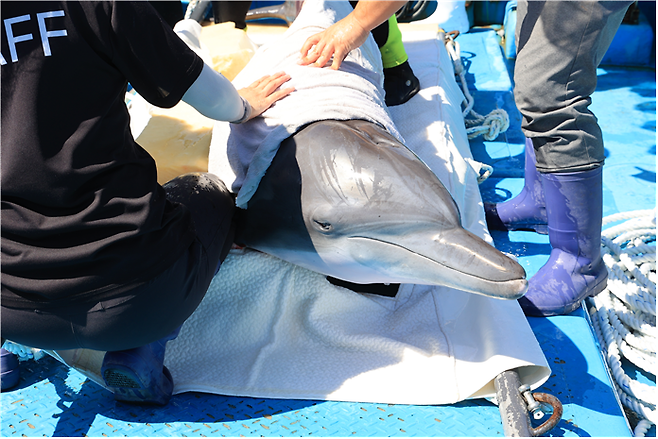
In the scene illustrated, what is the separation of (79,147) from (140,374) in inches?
32.2

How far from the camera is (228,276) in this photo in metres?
2.50

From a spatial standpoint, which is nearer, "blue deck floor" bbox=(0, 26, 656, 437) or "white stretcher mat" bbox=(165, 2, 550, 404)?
"blue deck floor" bbox=(0, 26, 656, 437)

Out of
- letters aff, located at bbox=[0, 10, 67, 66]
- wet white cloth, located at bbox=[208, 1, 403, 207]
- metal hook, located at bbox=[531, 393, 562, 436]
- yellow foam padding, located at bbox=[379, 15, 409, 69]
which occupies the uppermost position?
letters aff, located at bbox=[0, 10, 67, 66]

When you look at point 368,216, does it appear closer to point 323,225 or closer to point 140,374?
point 323,225

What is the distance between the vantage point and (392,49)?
12.3 ft

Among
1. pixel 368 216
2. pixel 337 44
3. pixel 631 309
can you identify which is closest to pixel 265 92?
pixel 337 44

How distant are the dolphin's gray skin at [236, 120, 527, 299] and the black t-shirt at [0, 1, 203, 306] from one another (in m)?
0.55

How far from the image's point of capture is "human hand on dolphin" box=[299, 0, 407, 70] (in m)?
2.52

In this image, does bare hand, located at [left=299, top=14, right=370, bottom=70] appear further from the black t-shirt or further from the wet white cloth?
the black t-shirt

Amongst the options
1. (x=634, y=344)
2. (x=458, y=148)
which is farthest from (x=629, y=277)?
(x=458, y=148)

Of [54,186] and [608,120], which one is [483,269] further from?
[608,120]

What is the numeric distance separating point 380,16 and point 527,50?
2.17 ft

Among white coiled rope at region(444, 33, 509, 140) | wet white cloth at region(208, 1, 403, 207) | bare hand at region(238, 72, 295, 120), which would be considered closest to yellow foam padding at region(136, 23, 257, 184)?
wet white cloth at region(208, 1, 403, 207)

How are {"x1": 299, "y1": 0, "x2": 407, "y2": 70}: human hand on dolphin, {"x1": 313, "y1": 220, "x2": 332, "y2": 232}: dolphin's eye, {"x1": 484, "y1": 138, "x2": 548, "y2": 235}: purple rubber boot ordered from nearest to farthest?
{"x1": 313, "y1": 220, "x2": 332, "y2": 232}: dolphin's eye
{"x1": 299, "y1": 0, "x2": 407, "y2": 70}: human hand on dolphin
{"x1": 484, "y1": 138, "x2": 548, "y2": 235}: purple rubber boot
